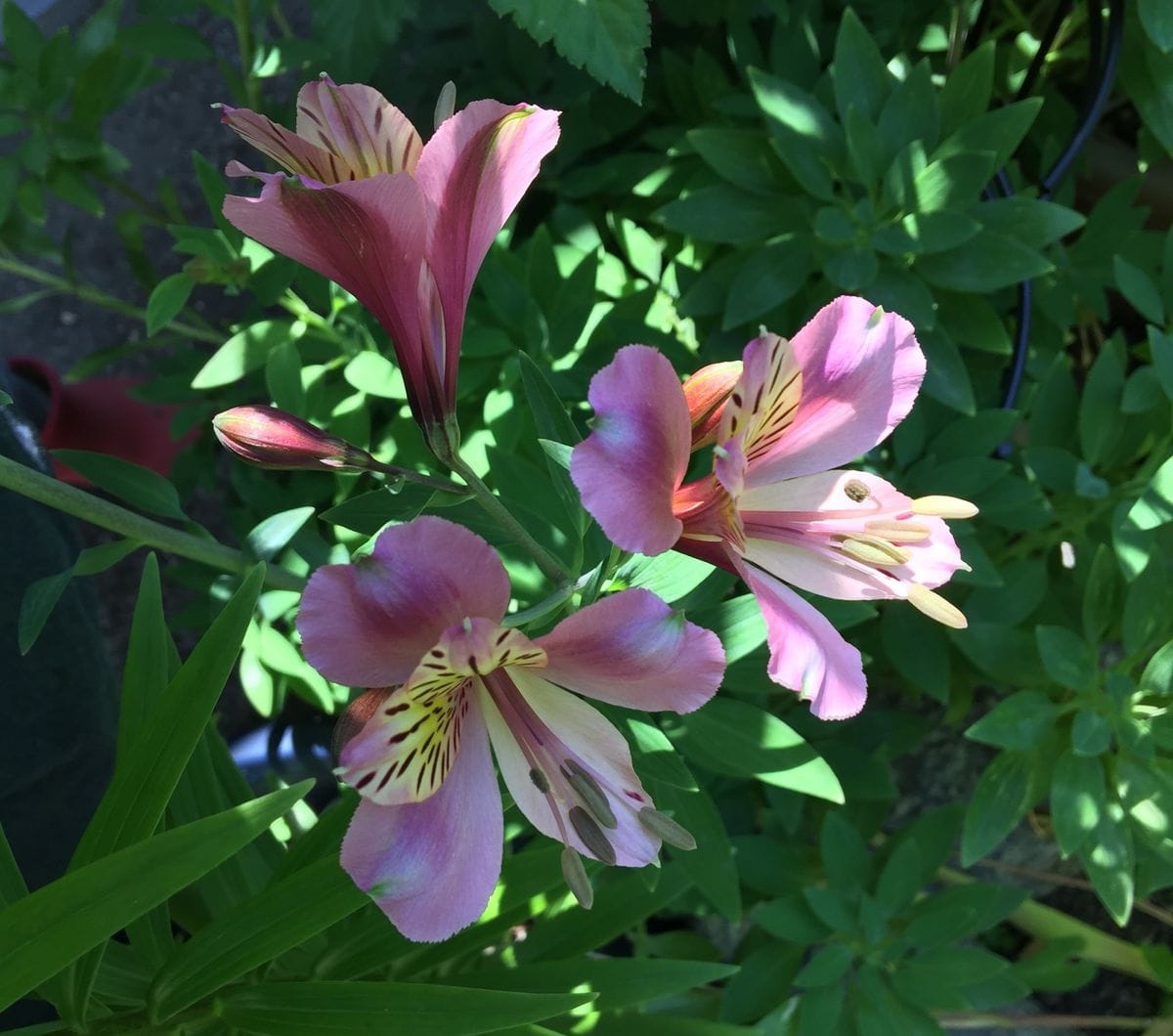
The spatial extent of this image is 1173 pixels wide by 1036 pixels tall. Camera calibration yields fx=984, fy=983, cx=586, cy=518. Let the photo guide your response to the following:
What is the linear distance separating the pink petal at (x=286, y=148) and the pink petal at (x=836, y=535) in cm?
30

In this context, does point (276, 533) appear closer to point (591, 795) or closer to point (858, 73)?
point (591, 795)

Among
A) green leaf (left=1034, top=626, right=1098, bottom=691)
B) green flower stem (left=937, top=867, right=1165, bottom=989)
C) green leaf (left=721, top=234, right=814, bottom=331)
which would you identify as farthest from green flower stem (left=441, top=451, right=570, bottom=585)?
green flower stem (left=937, top=867, right=1165, bottom=989)

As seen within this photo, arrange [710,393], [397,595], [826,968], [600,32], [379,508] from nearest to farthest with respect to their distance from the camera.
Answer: [397,595]
[710,393]
[379,508]
[600,32]
[826,968]

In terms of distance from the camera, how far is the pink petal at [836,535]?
1.90ft

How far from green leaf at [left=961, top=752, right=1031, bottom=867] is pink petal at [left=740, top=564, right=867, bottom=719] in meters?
0.61

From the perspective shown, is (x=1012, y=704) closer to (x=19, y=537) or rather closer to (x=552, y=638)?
(x=552, y=638)

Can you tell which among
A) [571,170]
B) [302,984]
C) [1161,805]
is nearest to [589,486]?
[302,984]

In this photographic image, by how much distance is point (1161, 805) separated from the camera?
0.96 meters

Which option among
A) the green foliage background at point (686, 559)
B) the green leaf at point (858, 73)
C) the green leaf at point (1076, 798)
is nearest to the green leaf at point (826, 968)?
the green foliage background at point (686, 559)

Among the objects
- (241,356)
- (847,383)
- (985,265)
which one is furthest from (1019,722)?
(241,356)

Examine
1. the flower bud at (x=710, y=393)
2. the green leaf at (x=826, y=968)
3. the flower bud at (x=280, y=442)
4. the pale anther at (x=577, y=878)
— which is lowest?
the green leaf at (x=826, y=968)

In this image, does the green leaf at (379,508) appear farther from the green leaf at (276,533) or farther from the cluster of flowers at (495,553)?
the green leaf at (276,533)

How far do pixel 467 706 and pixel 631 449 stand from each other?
0.20 m

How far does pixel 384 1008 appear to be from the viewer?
2.36ft
